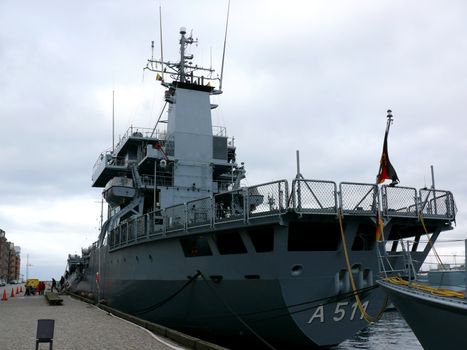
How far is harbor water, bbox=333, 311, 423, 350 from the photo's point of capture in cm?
1722

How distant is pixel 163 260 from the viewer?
16.2 m

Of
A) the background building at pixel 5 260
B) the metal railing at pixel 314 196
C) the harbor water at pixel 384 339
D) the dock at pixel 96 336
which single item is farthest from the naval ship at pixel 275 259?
the background building at pixel 5 260

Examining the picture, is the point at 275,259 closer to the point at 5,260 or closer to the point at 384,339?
the point at 384,339

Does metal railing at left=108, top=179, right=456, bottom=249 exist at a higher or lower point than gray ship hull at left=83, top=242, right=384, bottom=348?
higher

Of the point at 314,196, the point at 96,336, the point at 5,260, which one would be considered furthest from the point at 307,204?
the point at 5,260

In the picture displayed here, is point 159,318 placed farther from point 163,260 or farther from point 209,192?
point 209,192

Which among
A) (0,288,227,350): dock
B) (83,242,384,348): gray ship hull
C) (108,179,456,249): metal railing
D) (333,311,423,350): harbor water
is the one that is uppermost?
(108,179,456,249): metal railing

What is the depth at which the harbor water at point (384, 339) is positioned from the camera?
56.5 ft

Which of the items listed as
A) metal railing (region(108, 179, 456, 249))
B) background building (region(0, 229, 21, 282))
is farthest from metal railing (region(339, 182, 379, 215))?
background building (region(0, 229, 21, 282))

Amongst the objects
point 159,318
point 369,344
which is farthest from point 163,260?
point 369,344

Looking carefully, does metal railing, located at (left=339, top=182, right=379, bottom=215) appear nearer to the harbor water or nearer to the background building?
the harbor water

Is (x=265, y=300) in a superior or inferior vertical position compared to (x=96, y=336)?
superior

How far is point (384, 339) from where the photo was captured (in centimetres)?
1930

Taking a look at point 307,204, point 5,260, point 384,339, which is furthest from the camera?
point 5,260
